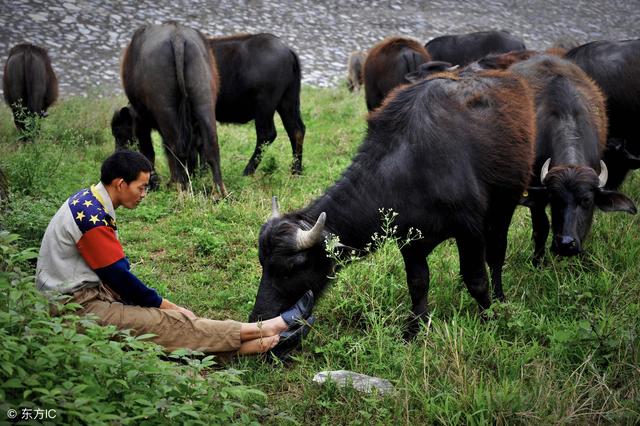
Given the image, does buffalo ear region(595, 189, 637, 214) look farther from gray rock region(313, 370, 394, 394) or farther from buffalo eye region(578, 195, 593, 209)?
gray rock region(313, 370, 394, 394)

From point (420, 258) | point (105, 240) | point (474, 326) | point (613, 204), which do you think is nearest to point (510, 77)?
point (613, 204)

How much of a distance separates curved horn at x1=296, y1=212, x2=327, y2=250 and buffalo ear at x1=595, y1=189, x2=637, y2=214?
2301 millimetres

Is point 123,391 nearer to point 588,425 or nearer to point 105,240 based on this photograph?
point 105,240

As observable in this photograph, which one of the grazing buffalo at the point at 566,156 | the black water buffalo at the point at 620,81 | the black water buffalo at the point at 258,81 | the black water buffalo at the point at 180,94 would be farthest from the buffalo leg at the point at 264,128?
the black water buffalo at the point at 620,81

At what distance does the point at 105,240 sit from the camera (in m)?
3.80

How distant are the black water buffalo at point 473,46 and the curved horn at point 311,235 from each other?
28.2ft

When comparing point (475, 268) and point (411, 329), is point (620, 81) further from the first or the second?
point (411, 329)

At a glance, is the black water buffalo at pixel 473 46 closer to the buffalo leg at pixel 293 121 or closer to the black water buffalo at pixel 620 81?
the buffalo leg at pixel 293 121

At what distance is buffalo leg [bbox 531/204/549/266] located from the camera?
5.61m

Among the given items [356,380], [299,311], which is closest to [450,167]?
[299,311]

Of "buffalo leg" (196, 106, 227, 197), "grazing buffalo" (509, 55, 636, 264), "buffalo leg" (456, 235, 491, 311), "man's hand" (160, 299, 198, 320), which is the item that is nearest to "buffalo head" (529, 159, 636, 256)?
"grazing buffalo" (509, 55, 636, 264)

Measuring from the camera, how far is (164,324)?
3.99 metres

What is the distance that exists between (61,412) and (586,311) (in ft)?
10.8

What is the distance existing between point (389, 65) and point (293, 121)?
2.06m
